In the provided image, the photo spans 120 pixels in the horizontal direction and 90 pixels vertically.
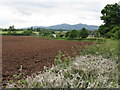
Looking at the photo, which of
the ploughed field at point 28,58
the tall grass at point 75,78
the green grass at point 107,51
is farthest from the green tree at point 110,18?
the tall grass at point 75,78

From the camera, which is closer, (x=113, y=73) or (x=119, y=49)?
(x=113, y=73)

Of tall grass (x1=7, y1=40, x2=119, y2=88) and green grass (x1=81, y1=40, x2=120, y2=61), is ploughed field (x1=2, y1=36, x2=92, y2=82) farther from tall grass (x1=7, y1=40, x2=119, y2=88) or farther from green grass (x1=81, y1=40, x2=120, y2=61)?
tall grass (x1=7, y1=40, x2=119, y2=88)

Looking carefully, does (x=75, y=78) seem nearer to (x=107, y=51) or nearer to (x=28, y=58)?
(x=28, y=58)

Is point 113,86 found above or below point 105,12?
below

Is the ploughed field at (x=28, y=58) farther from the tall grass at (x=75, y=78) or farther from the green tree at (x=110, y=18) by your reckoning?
the green tree at (x=110, y=18)

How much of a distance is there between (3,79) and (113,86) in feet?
7.13

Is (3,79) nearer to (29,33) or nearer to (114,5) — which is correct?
(114,5)

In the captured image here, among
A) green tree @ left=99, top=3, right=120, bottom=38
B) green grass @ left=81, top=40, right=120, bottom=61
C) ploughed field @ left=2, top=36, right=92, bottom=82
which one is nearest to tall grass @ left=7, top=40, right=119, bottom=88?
ploughed field @ left=2, top=36, right=92, bottom=82

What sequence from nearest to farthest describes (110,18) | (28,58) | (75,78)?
(75,78), (28,58), (110,18)

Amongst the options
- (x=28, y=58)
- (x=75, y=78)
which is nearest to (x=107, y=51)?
(x=28, y=58)

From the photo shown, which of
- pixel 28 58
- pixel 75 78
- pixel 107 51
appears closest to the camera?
pixel 75 78

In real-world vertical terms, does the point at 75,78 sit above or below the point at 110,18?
below

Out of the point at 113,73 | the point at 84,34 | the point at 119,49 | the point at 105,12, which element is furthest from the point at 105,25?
the point at 113,73

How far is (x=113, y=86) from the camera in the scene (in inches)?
95.9
